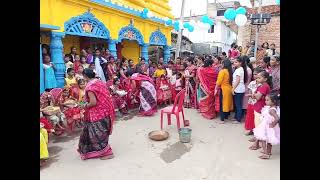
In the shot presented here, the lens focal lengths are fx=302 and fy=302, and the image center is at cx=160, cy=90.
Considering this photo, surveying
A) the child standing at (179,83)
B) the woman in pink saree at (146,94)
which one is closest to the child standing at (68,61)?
the woman in pink saree at (146,94)

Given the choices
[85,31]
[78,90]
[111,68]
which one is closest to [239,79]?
[78,90]

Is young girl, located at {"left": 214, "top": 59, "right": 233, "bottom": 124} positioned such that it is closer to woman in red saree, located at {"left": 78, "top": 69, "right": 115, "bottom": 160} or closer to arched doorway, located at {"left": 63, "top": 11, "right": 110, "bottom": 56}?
woman in red saree, located at {"left": 78, "top": 69, "right": 115, "bottom": 160}

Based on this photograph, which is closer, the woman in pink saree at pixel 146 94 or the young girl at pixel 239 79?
the young girl at pixel 239 79

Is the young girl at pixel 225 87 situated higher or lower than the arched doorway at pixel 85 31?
lower

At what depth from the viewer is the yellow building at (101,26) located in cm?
876

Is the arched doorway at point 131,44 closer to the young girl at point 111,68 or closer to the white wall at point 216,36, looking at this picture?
the young girl at point 111,68

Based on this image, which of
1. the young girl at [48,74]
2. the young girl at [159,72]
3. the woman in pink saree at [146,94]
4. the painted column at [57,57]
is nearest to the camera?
the woman in pink saree at [146,94]

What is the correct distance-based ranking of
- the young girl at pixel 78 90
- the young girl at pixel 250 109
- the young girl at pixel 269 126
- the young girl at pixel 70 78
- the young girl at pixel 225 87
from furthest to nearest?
the young girl at pixel 70 78, the young girl at pixel 225 87, the young girl at pixel 78 90, the young girl at pixel 250 109, the young girl at pixel 269 126

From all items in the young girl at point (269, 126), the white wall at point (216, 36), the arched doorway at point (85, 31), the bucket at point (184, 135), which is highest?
the white wall at point (216, 36)

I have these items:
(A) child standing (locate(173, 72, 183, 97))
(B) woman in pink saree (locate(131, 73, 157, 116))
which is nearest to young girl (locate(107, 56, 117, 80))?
(B) woman in pink saree (locate(131, 73, 157, 116))

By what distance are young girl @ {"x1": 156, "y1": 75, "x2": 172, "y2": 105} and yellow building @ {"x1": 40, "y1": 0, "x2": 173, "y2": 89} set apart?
2769 millimetres

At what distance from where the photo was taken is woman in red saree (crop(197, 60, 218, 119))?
7.84 metres

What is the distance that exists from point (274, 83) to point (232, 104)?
153 cm
